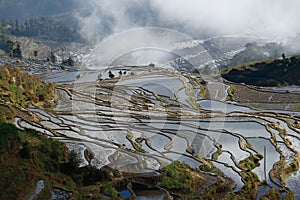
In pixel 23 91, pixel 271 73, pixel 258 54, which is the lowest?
pixel 23 91

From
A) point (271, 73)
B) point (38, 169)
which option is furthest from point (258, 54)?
point (38, 169)

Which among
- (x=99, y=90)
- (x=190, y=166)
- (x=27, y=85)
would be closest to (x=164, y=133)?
(x=190, y=166)

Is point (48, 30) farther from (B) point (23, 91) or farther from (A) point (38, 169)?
(A) point (38, 169)

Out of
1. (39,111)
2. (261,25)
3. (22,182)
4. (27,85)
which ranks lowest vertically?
(22,182)

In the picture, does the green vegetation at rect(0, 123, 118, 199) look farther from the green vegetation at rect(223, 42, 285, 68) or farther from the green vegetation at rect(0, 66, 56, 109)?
the green vegetation at rect(223, 42, 285, 68)

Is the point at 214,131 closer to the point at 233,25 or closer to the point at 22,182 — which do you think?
the point at 22,182

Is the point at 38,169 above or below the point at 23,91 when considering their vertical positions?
below
